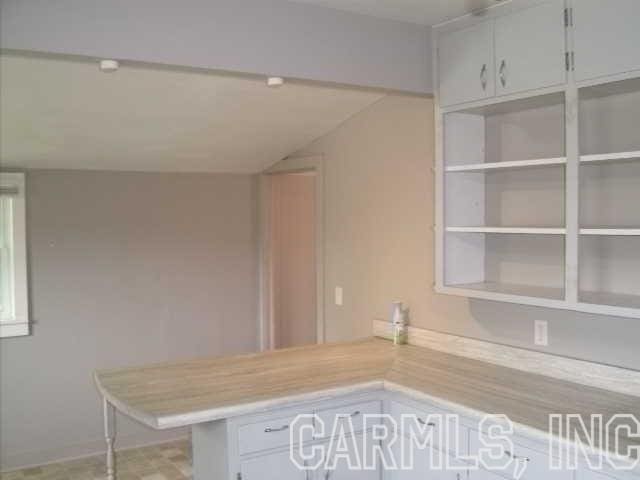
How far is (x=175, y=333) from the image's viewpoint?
4742 millimetres

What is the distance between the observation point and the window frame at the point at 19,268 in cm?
410

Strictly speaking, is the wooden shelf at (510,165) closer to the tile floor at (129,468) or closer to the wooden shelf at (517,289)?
the wooden shelf at (517,289)

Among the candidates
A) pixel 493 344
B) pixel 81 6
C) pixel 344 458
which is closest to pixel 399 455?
pixel 344 458

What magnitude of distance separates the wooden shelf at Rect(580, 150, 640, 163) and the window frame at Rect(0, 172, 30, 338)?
3.33 meters

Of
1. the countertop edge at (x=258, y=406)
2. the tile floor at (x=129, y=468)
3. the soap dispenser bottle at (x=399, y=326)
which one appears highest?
the soap dispenser bottle at (x=399, y=326)

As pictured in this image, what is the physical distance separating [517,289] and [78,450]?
3.17m

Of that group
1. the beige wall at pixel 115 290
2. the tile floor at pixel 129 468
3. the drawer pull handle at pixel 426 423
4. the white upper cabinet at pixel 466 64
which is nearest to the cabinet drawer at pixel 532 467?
the drawer pull handle at pixel 426 423

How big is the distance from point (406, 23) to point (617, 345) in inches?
66.9

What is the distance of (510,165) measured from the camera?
8.92 feet

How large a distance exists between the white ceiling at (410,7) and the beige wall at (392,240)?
1.84 feet

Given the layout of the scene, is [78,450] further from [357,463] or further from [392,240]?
[392,240]

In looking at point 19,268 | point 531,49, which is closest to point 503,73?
point 531,49

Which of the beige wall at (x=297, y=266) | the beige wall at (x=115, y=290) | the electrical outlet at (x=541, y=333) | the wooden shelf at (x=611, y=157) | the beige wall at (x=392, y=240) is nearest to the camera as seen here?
the wooden shelf at (x=611, y=157)

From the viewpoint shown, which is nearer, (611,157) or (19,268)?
(611,157)
